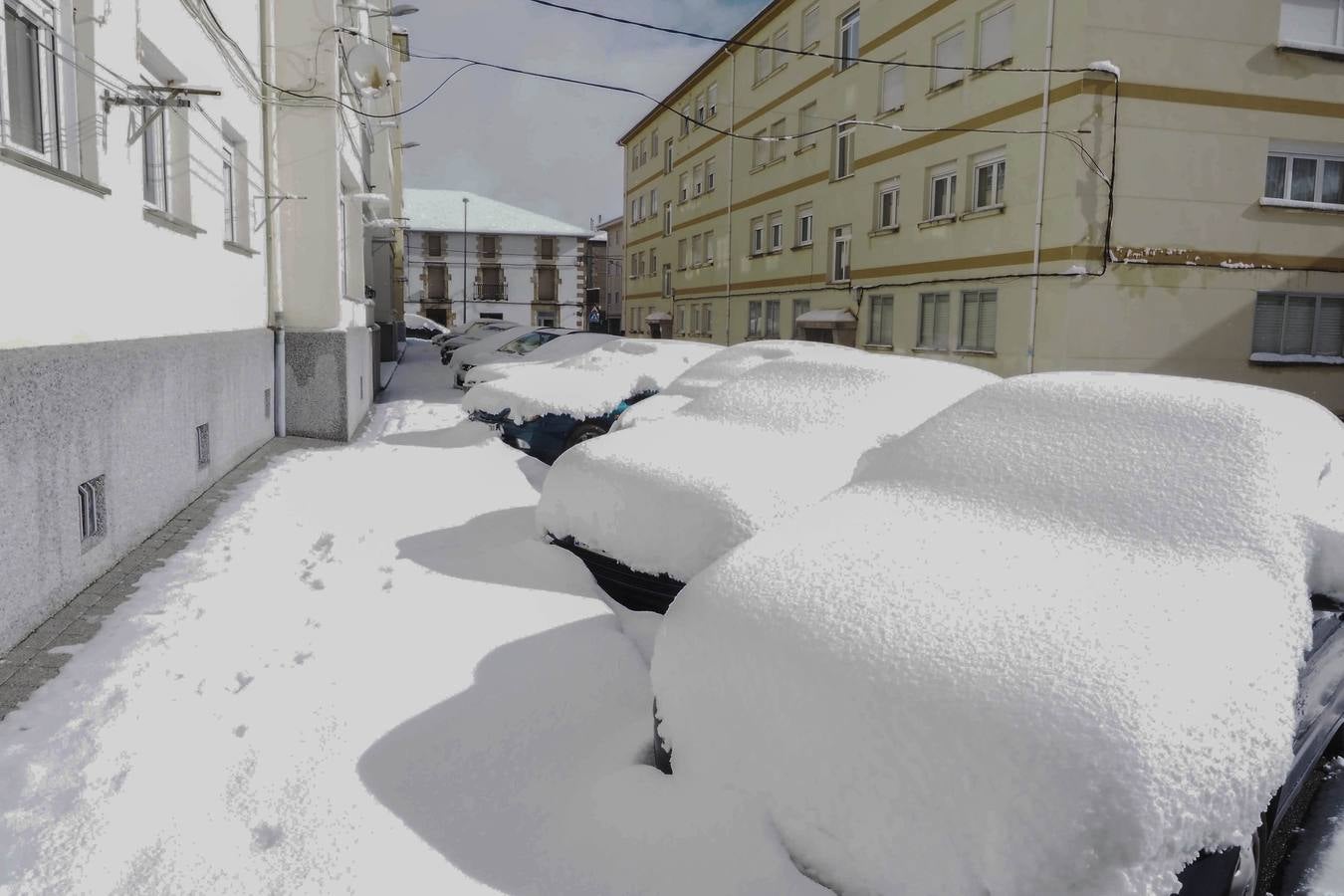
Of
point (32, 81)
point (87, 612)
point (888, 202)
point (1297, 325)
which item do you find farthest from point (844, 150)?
point (87, 612)

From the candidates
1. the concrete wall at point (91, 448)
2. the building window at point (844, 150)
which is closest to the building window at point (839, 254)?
the building window at point (844, 150)

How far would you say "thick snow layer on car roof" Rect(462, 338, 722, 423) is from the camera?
8969 mm

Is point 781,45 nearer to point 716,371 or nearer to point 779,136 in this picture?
point 779,136

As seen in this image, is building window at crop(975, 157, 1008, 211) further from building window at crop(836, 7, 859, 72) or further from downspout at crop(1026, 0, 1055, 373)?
building window at crop(836, 7, 859, 72)

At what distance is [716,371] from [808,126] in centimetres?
1832

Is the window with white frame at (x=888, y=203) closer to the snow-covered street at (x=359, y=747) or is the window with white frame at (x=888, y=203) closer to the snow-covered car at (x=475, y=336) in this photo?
the snow-covered car at (x=475, y=336)

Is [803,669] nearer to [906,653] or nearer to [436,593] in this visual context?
[906,653]

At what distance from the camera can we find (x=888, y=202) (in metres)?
19.8

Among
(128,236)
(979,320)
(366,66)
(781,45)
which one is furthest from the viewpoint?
(781,45)

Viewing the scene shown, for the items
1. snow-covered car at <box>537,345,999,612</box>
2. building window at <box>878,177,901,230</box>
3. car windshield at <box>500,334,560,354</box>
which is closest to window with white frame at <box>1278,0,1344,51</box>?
building window at <box>878,177,901,230</box>

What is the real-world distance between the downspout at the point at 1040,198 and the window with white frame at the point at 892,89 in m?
4.45

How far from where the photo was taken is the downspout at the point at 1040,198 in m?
14.5

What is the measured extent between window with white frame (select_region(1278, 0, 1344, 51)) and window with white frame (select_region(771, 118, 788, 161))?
12.7 meters

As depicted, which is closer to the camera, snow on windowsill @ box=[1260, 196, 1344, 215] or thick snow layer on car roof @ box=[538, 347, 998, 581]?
thick snow layer on car roof @ box=[538, 347, 998, 581]
